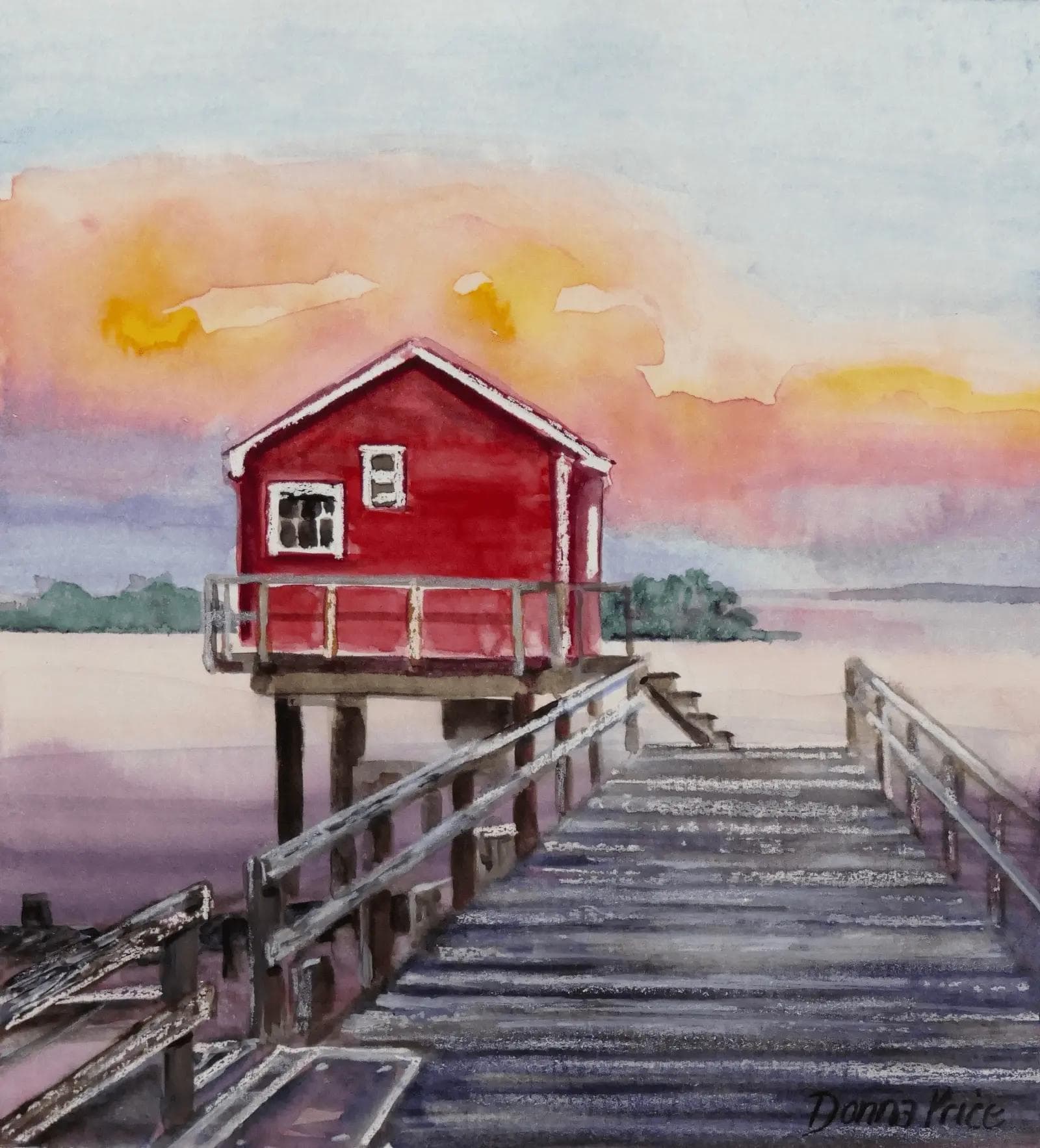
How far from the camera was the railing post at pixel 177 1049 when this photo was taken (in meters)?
3.31

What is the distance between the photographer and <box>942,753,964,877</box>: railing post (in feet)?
19.9

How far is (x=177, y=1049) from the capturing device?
3.33m

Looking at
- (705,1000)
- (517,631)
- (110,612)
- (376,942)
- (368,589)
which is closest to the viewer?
(705,1000)

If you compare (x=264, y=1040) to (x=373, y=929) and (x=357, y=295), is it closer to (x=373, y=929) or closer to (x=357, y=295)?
(x=373, y=929)

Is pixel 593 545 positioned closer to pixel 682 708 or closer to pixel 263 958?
pixel 682 708

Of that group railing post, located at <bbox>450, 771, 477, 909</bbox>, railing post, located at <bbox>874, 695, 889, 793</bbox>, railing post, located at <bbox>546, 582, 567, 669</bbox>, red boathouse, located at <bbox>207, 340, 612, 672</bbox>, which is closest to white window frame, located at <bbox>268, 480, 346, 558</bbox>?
red boathouse, located at <bbox>207, 340, 612, 672</bbox>

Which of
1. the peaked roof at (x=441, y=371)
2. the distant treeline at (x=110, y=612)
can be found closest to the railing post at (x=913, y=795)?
the peaked roof at (x=441, y=371)

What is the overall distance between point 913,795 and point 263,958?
4788 millimetres

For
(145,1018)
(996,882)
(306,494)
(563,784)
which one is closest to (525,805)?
(563,784)

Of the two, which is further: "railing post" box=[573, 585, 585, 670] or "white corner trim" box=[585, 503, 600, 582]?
"white corner trim" box=[585, 503, 600, 582]

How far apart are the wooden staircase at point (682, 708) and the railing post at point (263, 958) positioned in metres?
7.95

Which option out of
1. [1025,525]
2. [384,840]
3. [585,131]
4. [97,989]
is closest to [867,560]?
[1025,525]

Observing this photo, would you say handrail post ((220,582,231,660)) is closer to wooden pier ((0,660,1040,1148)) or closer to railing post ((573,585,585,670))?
railing post ((573,585,585,670))

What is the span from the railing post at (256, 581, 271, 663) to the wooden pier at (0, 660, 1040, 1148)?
386cm
